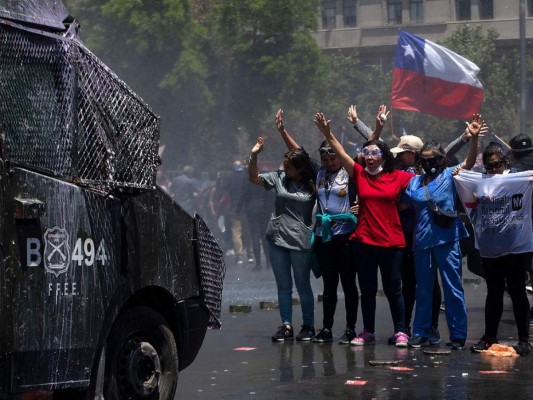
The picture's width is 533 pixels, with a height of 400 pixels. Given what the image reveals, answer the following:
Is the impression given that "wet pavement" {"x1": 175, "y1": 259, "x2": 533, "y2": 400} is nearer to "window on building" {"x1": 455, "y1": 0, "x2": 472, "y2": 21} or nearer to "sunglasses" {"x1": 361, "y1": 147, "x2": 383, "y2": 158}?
"sunglasses" {"x1": 361, "y1": 147, "x2": 383, "y2": 158}


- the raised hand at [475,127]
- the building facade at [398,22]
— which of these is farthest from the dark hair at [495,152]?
the building facade at [398,22]

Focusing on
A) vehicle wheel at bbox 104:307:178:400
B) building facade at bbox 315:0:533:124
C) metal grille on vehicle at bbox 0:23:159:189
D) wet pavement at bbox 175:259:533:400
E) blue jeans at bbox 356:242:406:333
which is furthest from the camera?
→ building facade at bbox 315:0:533:124

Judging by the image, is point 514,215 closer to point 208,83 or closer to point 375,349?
point 375,349

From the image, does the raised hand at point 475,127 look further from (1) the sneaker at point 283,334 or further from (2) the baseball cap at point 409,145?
(1) the sneaker at point 283,334

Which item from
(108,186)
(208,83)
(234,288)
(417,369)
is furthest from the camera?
(208,83)

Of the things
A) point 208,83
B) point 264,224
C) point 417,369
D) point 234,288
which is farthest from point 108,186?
point 208,83

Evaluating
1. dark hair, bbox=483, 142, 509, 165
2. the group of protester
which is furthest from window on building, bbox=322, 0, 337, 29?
dark hair, bbox=483, 142, 509, 165

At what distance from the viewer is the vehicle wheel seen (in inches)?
272

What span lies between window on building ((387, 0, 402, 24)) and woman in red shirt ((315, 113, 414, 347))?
5724cm

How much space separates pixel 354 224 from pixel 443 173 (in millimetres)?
864

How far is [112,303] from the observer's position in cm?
673

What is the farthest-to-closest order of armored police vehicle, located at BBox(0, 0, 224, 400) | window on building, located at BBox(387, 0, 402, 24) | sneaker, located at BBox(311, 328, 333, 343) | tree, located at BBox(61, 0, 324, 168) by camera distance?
window on building, located at BBox(387, 0, 402, 24), tree, located at BBox(61, 0, 324, 168), sneaker, located at BBox(311, 328, 333, 343), armored police vehicle, located at BBox(0, 0, 224, 400)

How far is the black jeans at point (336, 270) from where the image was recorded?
36.1ft

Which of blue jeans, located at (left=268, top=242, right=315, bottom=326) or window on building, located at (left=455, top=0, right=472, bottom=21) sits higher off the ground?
window on building, located at (left=455, top=0, right=472, bottom=21)
